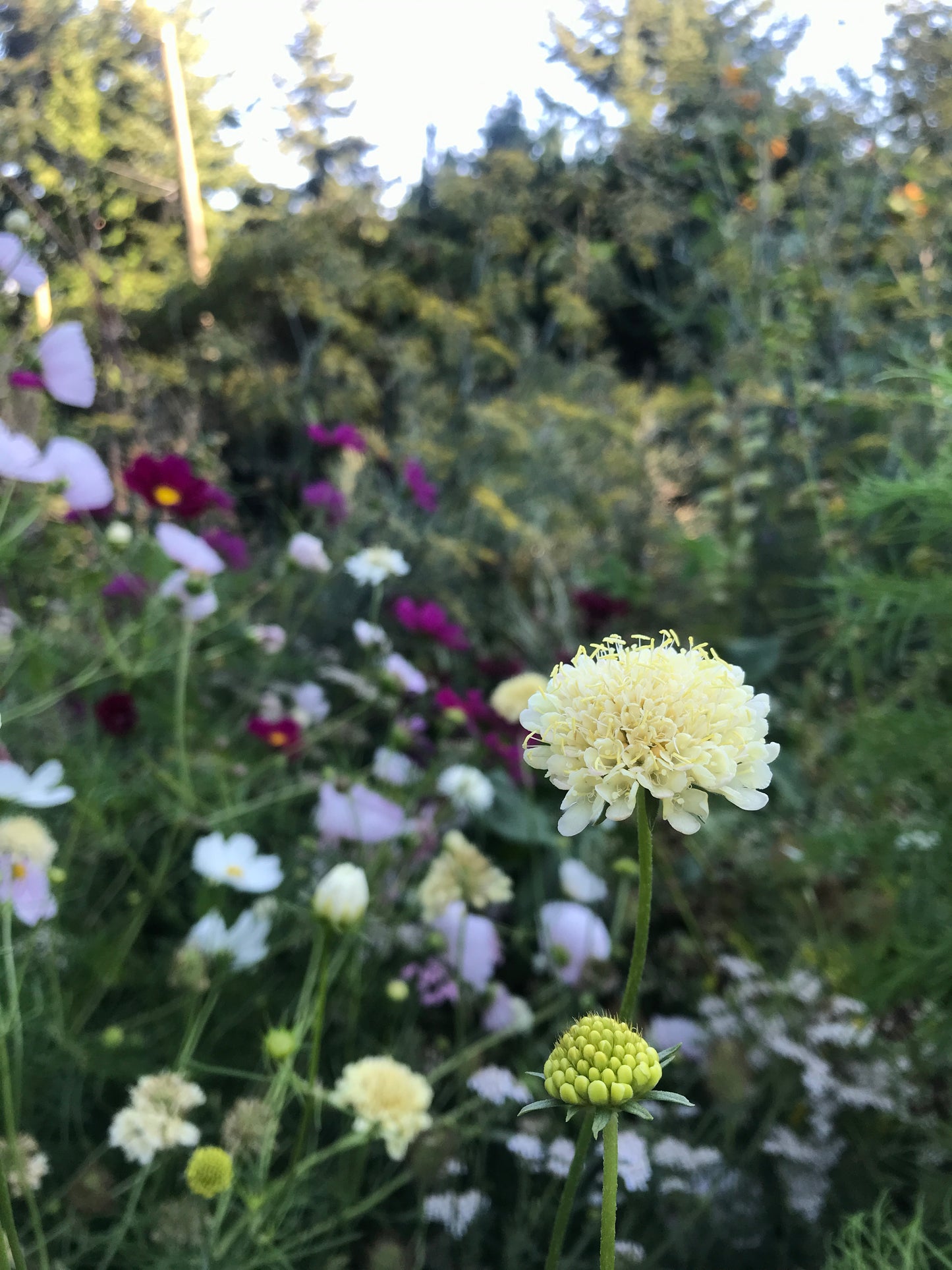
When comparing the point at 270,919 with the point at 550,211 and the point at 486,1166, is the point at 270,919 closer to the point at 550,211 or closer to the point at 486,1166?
the point at 486,1166

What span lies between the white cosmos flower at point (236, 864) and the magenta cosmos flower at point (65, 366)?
0.42m

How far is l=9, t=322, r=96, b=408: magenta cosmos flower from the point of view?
82cm

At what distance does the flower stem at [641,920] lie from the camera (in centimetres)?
29

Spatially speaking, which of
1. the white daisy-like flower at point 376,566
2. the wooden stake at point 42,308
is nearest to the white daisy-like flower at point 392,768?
the white daisy-like flower at point 376,566

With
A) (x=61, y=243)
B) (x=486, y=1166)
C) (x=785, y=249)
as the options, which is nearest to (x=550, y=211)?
(x=785, y=249)

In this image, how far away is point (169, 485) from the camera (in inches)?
44.9

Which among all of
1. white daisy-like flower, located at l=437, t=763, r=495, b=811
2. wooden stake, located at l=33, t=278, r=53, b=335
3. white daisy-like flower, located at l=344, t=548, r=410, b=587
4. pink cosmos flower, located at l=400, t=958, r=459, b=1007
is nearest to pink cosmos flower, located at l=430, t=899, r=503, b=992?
pink cosmos flower, located at l=400, t=958, r=459, b=1007

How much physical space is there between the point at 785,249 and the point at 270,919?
223 cm

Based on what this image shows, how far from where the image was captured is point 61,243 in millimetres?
2434

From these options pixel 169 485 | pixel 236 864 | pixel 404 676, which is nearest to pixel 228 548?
pixel 169 485

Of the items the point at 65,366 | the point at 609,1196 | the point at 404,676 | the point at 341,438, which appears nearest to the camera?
the point at 609,1196

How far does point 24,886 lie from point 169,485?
66 centimetres

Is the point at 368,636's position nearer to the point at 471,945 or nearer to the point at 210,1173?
the point at 471,945

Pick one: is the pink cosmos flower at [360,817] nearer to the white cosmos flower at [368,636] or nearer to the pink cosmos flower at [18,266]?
the white cosmos flower at [368,636]
